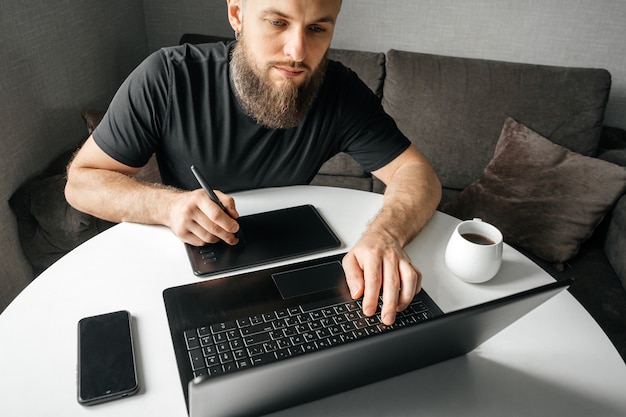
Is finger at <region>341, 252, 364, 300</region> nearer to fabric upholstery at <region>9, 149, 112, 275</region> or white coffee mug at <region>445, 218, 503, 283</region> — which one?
white coffee mug at <region>445, 218, 503, 283</region>

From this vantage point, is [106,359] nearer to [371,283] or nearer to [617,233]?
[371,283]

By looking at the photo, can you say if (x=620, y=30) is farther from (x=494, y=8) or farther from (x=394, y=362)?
(x=394, y=362)

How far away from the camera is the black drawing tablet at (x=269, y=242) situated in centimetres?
94

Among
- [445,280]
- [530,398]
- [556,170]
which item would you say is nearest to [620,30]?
[556,170]

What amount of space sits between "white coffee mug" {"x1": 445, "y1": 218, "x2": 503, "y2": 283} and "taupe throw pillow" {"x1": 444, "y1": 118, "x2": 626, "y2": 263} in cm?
100

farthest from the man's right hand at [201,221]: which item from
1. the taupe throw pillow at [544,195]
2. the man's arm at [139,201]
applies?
the taupe throw pillow at [544,195]

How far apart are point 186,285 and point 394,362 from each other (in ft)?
1.30

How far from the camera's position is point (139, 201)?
1.07m

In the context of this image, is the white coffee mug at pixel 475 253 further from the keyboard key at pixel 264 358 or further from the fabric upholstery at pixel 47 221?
the fabric upholstery at pixel 47 221

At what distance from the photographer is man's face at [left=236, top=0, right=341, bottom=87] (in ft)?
3.62

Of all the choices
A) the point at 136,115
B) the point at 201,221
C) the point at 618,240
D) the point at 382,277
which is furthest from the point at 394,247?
the point at 618,240

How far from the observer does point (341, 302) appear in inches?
33.3

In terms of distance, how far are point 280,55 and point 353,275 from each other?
23.5 inches

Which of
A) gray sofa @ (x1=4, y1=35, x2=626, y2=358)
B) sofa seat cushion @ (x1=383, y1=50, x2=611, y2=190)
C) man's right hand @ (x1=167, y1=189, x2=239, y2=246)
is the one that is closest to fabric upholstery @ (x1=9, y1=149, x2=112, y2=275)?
gray sofa @ (x1=4, y1=35, x2=626, y2=358)
